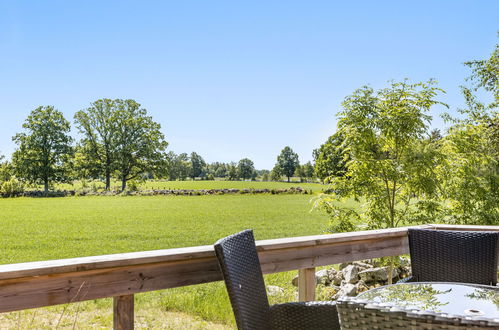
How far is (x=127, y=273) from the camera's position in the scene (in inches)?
68.2

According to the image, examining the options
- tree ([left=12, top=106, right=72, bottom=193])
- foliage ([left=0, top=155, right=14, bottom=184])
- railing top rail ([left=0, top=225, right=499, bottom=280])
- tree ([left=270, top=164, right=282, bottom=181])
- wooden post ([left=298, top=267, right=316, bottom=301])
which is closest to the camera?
railing top rail ([left=0, top=225, right=499, bottom=280])

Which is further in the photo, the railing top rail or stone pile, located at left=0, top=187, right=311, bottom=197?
stone pile, located at left=0, top=187, right=311, bottom=197

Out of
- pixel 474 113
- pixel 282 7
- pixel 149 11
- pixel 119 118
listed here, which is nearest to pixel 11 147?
pixel 119 118

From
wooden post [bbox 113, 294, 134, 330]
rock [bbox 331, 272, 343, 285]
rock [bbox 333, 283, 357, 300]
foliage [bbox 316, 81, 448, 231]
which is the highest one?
foliage [bbox 316, 81, 448, 231]

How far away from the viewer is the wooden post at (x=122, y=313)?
1760mm

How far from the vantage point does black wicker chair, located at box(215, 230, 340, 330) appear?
1.75 meters

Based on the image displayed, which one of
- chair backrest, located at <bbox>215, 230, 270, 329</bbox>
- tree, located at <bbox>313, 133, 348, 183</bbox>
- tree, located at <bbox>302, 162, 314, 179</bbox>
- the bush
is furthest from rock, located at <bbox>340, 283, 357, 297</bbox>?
tree, located at <bbox>302, 162, 314, 179</bbox>

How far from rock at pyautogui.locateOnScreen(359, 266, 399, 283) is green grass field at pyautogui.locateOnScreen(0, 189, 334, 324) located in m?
0.97

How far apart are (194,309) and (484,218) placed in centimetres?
458

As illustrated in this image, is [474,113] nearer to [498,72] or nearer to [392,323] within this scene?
[498,72]

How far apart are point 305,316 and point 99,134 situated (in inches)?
1845

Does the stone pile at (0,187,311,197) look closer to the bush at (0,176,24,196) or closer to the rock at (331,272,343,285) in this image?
the bush at (0,176,24,196)

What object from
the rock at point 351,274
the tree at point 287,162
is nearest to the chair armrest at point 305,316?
the rock at point 351,274

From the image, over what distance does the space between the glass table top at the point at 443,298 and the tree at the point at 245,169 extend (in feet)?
242
